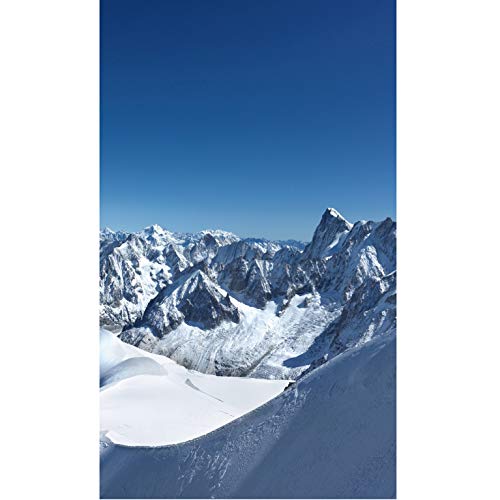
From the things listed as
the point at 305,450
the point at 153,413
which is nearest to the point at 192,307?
the point at 153,413

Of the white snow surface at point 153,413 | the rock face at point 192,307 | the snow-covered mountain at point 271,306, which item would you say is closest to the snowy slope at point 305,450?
the white snow surface at point 153,413
